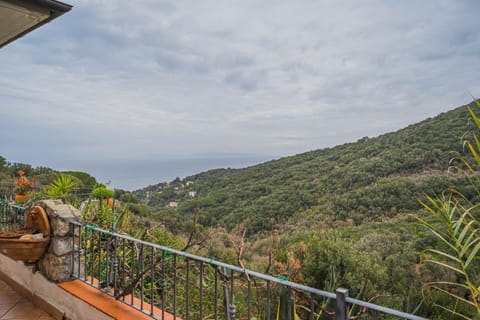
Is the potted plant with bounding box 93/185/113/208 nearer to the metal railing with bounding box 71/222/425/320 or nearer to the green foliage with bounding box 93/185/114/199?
the green foliage with bounding box 93/185/114/199

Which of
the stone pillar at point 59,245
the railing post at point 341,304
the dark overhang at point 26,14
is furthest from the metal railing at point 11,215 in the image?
the railing post at point 341,304

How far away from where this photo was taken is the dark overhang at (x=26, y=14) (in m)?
1.27

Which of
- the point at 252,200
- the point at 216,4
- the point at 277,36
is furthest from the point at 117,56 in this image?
the point at 252,200

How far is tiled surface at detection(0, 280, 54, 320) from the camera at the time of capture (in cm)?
245

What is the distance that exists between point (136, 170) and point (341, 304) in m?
36.1

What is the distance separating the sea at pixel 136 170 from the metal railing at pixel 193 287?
1.95 metres

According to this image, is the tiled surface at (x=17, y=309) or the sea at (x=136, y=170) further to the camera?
the sea at (x=136, y=170)

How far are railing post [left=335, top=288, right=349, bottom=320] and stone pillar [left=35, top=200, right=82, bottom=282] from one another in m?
2.23

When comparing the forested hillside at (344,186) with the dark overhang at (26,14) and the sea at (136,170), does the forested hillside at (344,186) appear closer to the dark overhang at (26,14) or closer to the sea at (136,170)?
the sea at (136,170)

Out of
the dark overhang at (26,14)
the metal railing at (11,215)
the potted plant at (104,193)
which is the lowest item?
the metal railing at (11,215)

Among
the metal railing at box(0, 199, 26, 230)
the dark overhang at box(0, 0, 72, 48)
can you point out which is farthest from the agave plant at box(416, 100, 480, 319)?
the metal railing at box(0, 199, 26, 230)

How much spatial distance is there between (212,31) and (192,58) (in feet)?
5.02

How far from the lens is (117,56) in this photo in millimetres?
9641

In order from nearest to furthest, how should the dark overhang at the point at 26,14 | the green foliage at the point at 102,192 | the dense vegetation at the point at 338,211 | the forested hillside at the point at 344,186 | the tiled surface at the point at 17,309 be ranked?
the dark overhang at the point at 26,14 → the tiled surface at the point at 17,309 → the green foliage at the point at 102,192 → the dense vegetation at the point at 338,211 → the forested hillside at the point at 344,186
